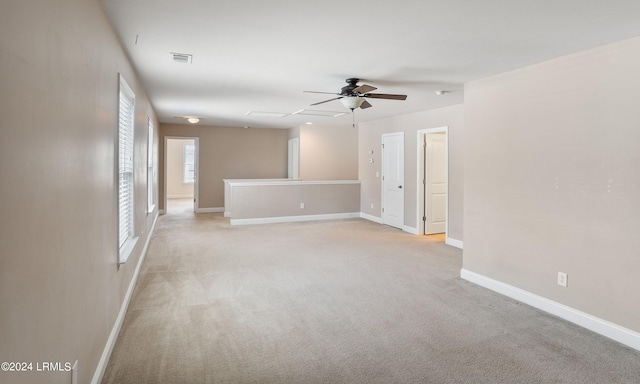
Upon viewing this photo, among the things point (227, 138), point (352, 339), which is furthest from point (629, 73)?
point (227, 138)

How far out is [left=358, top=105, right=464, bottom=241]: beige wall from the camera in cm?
611

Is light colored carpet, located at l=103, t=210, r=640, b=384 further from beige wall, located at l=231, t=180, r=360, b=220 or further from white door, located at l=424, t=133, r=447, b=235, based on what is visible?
beige wall, located at l=231, t=180, r=360, b=220

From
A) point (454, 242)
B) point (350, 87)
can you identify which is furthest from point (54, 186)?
point (454, 242)

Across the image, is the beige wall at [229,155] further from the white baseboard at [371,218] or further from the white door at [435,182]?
the white door at [435,182]

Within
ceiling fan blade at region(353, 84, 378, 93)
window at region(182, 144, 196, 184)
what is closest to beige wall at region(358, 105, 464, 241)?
ceiling fan blade at region(353, 84, 378, 93)

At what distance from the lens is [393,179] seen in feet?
25.5

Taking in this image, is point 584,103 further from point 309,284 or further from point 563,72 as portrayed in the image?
point 309,284

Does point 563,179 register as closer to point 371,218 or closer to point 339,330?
point 339,330

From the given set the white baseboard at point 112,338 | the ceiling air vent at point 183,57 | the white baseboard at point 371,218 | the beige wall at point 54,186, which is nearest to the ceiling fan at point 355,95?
the ceiling air vent at point 183,57

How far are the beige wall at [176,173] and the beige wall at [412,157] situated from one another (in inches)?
293

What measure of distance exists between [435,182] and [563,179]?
12.3 feet

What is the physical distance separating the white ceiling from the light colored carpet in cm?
230

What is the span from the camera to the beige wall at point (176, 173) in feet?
43.9

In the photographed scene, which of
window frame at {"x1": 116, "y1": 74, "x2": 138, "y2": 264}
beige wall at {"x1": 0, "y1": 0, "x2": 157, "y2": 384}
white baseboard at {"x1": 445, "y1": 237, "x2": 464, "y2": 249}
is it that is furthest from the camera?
white baseboard at {"x1": 445, "y1": 237, "x2": 464, "y2": 249}
